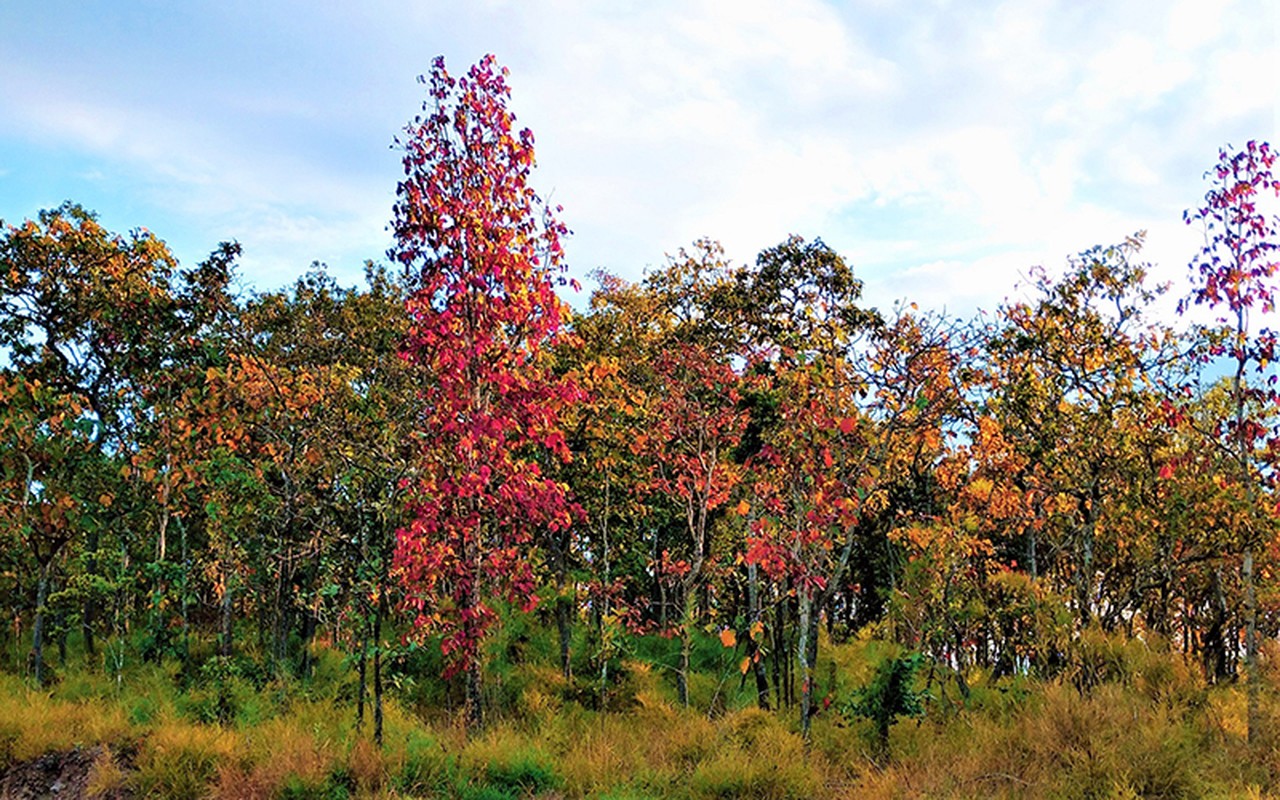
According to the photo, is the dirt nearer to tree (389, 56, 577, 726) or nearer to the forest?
the forest

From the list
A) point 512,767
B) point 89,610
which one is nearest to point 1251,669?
point 512,767

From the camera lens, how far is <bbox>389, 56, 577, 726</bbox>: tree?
9188mm

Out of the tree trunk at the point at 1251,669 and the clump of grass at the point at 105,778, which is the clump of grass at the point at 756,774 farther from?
the clump of grass at the point at 105,778

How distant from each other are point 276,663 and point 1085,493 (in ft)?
40.3

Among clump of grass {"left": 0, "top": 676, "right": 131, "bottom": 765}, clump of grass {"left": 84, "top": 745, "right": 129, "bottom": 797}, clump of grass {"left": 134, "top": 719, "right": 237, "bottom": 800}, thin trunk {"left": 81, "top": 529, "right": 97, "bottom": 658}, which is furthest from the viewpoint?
thin trunk {"left": 81, "top": 529, "right": 97, "bottom": 658}

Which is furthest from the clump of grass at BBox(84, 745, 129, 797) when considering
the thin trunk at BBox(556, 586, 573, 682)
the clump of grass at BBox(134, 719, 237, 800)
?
the thin trunk at BBox(556, 586, 573, 682)

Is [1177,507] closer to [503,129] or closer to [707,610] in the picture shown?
[503,129]

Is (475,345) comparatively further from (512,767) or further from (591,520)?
(591,520)

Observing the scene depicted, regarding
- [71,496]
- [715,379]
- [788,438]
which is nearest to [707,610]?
[715,379]

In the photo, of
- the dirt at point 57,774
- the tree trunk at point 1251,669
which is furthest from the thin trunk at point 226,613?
the tree trunk at point 1251,669

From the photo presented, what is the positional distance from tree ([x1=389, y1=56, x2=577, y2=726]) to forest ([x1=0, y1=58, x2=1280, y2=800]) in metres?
0.05

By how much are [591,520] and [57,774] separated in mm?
9883

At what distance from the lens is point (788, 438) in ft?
35.8

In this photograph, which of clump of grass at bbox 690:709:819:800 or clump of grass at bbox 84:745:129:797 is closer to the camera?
clump of grass at bbox 690:709:819:800
